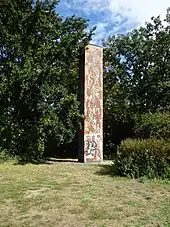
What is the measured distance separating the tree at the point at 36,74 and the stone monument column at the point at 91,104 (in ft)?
1.97

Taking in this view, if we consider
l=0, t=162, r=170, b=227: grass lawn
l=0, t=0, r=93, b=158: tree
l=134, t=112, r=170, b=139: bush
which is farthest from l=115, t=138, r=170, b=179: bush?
l=0, t=0, r=93, b=158: tree

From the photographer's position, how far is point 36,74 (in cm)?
1434

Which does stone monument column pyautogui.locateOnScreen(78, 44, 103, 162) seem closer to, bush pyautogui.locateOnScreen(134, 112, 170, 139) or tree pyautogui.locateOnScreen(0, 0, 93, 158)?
tree pyautogui.locateOnScreen(0, 0, 93, 158)

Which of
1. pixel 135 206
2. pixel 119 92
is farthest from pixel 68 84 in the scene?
A: pixel 135 206

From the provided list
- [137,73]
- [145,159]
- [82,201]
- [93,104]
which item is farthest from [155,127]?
[137,73]

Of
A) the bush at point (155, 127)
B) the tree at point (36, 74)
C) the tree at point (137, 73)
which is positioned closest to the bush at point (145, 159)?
the bush at point (155, 127)

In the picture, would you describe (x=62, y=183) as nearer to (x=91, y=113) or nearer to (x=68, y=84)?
(x=91, y=113)

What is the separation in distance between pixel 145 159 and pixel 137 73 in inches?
667

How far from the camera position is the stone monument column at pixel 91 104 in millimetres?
15805

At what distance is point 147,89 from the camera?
984 inches

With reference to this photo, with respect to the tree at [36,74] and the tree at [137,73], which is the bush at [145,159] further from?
the tree at [137,73]

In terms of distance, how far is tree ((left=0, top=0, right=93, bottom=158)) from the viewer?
1469 cm

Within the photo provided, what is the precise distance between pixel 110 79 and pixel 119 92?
1336 millimetres

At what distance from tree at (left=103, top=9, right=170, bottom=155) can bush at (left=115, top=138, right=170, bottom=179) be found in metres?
12.2
